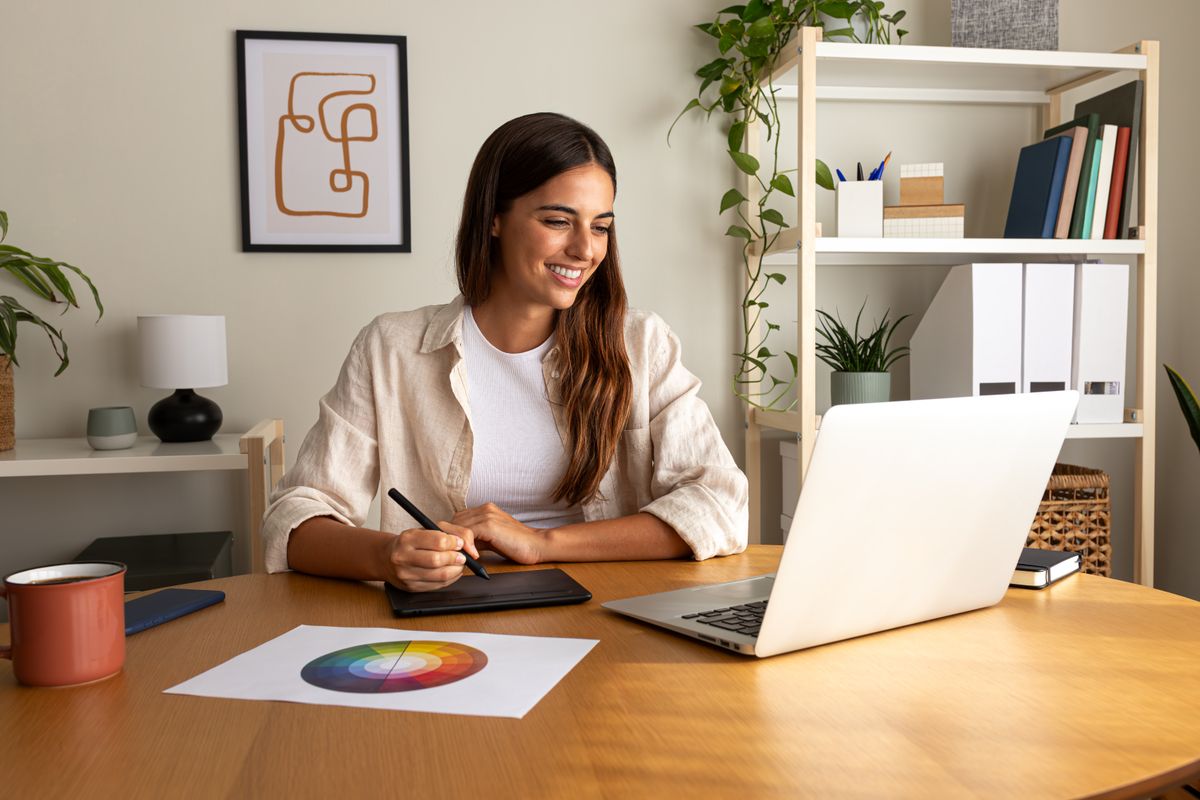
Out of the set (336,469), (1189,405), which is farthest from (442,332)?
(1189,405)

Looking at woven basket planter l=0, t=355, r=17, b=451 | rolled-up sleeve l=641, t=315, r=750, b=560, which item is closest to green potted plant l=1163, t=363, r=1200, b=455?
rolled-up sleeve l=641, t=315, r=750, b=560

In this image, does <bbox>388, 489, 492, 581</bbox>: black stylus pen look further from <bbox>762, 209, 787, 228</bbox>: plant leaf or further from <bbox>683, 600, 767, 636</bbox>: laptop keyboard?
<bbox>762, 209, 787, 228</bbox>: plant leaf

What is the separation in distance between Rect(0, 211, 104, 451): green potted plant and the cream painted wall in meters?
0.04

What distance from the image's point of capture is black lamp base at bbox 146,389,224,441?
7.86ft

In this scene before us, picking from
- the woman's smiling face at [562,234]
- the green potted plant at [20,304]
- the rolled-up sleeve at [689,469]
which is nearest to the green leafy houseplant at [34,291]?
the green potted plant at [20,304]

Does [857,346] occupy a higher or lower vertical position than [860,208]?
lower

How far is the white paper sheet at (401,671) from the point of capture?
0.76m

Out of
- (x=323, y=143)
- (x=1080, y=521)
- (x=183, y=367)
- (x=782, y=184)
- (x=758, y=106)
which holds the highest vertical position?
(x=758, y=106)

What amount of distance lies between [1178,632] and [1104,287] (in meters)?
1.74

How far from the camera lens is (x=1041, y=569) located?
1116 millimetres

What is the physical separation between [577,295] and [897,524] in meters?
0.85

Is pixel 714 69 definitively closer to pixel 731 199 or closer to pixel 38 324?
pixel 731 199

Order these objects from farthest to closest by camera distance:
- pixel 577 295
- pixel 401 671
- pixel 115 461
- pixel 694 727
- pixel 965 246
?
pixel 965 246 → pixel 115 461 → pixel 577 295 → pixel 401 671 → pixel 694 727

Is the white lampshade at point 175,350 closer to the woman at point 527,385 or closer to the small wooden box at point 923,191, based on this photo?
the woman at point 527,385
